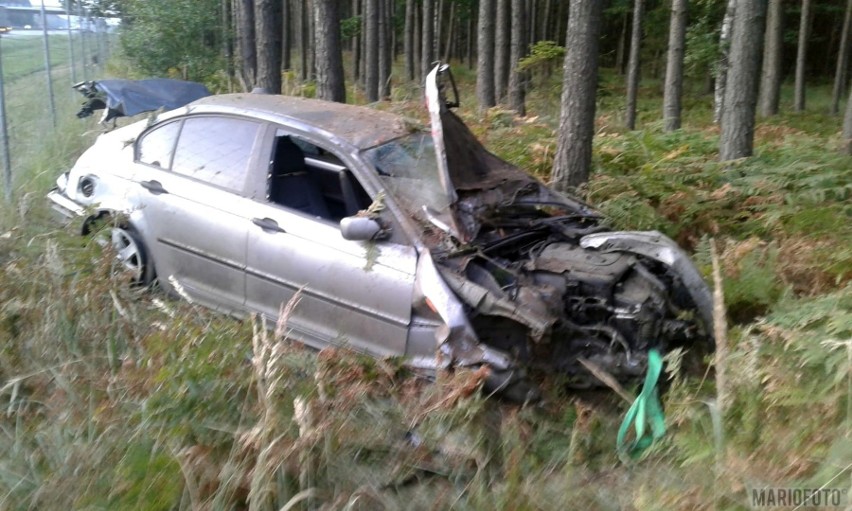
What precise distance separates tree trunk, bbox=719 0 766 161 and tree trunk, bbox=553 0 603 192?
186 cm

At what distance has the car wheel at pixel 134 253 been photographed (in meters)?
6.17

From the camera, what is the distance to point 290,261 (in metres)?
5.21

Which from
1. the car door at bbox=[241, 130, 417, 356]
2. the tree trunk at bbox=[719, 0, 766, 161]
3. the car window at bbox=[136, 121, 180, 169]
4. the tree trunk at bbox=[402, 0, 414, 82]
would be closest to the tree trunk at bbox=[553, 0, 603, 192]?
the tree trunk at bbox=[719, 0, 766, 161]

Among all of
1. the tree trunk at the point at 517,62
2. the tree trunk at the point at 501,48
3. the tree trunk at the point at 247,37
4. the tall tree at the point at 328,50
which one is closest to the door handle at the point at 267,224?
the tall tree at the point at 328,50

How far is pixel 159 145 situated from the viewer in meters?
6.38

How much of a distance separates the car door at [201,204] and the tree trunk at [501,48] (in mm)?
11083

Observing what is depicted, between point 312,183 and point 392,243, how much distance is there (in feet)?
4.74

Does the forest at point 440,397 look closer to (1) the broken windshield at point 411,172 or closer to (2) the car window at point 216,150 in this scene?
(2) the car window at point 216,150

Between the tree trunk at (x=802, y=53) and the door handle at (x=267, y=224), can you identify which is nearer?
the door handle at (x=267, y=224)

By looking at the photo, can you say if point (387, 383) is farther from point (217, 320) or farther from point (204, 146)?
point (204, 146)

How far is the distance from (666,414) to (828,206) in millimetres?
3577

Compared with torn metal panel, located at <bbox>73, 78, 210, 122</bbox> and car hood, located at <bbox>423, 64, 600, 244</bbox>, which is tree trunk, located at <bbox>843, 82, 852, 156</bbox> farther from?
torn metal panel, located at <bbox>73, 78, 210, 122</bbox>

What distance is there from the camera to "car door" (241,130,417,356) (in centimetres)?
481

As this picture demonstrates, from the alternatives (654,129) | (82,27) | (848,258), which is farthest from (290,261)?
(82,27)
